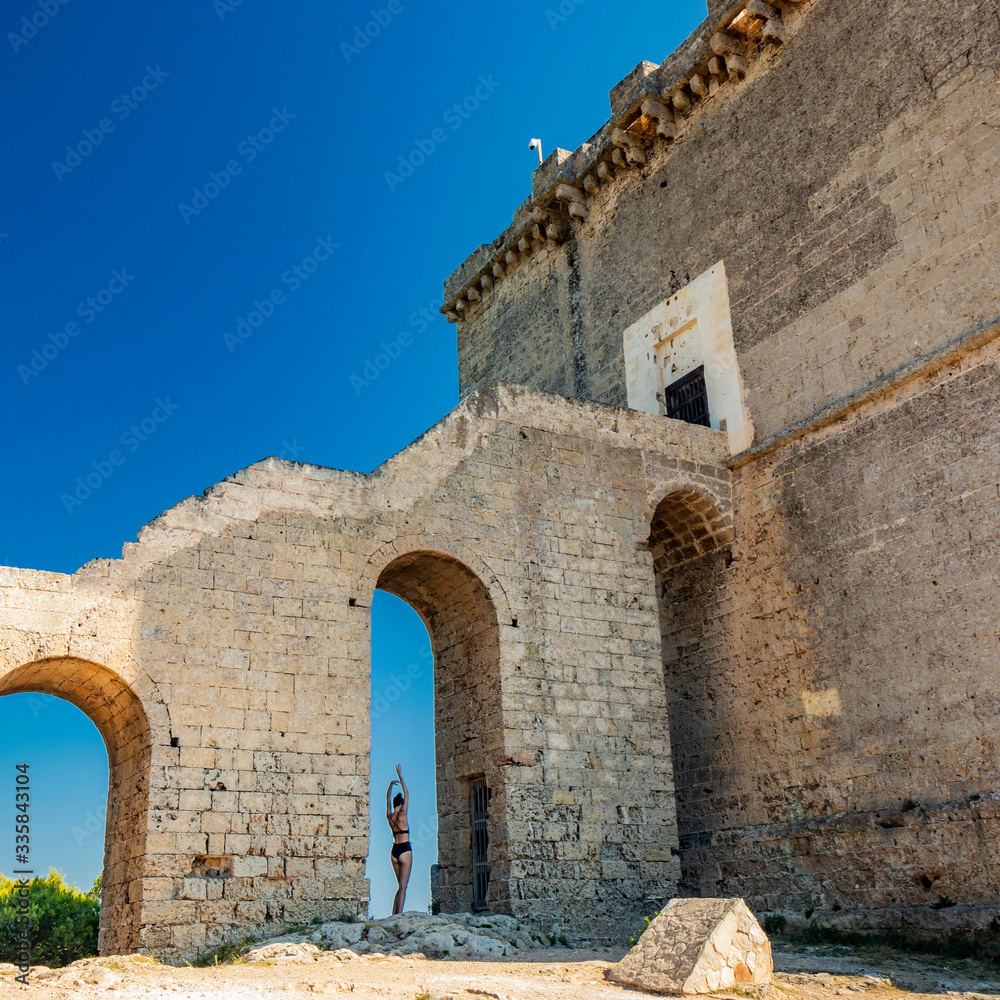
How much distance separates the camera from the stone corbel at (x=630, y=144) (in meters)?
13.9

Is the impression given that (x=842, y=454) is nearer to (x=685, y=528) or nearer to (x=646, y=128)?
(x=685, y=528)

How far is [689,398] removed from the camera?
1282 cm

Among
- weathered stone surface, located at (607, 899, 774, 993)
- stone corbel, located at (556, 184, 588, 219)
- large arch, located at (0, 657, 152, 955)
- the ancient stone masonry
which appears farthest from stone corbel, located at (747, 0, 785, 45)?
large arch, located at (0, 657, 152, 955)

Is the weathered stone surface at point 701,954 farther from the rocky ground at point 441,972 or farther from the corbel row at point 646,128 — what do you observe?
the corbel row at point 646,128

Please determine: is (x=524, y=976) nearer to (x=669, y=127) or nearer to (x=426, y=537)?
(x=426, y=537)

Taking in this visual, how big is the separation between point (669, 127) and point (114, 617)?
382 inches

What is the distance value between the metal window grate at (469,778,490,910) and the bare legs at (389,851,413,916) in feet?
2.28

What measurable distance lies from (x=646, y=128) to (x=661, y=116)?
0.38 meters

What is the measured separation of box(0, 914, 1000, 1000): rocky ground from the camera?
5.89 m

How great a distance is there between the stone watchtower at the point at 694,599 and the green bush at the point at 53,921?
23.1 ft

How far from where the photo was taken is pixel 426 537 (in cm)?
977

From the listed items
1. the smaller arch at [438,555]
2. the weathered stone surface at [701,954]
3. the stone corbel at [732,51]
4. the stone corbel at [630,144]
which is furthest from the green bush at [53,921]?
the stone corbel at [732,51]

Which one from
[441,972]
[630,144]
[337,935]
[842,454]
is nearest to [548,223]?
[630,144]

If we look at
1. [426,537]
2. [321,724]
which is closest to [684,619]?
[426,537]
